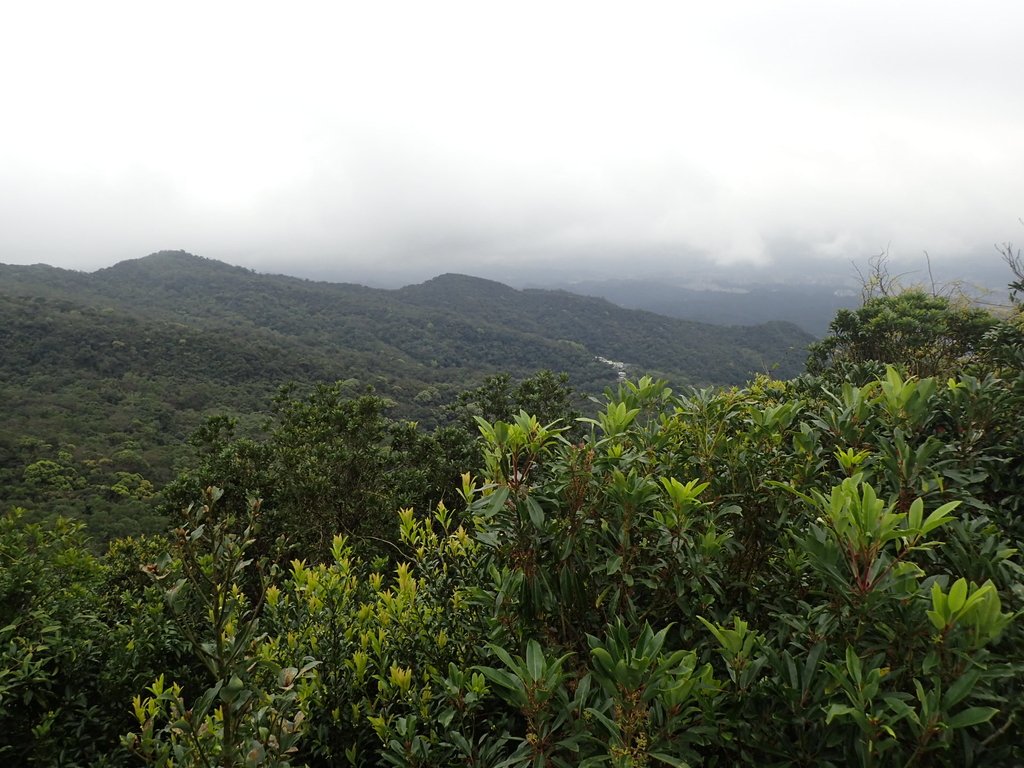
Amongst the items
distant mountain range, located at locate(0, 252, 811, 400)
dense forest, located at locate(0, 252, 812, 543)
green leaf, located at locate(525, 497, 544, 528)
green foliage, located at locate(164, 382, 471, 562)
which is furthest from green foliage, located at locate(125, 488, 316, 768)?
distant mountain range, located at locate(0, 252, 811, 400)

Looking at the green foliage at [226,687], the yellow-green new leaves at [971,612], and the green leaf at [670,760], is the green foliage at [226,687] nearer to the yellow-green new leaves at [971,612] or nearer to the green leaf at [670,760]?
the green leaf at [670,760]

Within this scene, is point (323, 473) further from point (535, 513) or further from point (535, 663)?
point (535, 663)

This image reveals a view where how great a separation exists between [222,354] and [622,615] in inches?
3444

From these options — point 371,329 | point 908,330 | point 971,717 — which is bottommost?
point 371,329

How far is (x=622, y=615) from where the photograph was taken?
211 centimetres

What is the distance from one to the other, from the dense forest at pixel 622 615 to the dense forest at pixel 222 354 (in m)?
0.78

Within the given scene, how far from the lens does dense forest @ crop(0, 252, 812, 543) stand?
37.8 m

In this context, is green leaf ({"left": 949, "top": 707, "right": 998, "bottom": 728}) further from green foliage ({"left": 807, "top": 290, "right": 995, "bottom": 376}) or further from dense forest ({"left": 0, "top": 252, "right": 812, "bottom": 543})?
green foliage ({"left": 807, "top": 290, "right": 995, "bottom": 376})

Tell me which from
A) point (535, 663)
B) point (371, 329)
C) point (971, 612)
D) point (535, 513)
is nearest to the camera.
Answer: point (971, 612)

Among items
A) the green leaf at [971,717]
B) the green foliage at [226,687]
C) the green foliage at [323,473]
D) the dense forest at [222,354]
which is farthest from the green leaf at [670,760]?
the green foliage at [323,473]

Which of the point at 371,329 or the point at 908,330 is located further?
the point at 371,329

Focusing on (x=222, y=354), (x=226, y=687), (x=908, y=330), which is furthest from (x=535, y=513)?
(x=222, y=354)

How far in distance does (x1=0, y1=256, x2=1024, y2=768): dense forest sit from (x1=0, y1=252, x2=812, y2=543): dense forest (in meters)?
0.78

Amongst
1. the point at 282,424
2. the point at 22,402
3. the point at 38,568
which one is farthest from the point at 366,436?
the point at 22,402
